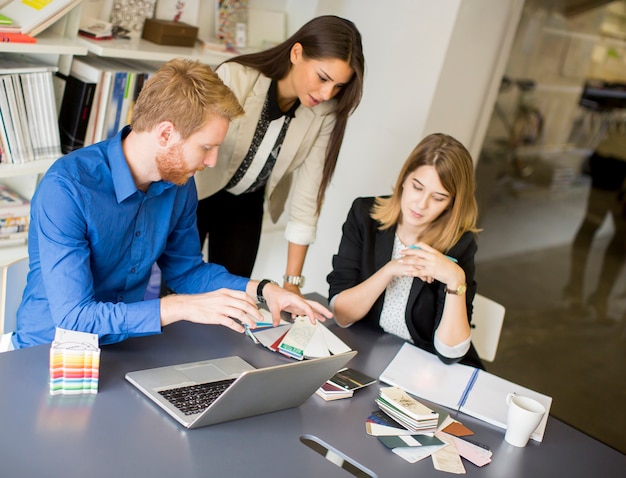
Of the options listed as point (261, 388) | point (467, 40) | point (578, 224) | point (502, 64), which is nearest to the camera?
point (261, 388)

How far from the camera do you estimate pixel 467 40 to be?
10.1 ft

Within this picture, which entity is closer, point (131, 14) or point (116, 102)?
point (116, 102)

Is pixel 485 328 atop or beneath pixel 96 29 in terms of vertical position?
beneath

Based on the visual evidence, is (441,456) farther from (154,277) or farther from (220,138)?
(154,277)

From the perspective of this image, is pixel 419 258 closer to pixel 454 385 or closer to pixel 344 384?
pixel 454 385

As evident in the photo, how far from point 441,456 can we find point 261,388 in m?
0.46

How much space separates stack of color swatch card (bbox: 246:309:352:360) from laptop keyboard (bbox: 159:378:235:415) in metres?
0.29

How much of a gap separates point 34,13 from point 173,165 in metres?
1.14

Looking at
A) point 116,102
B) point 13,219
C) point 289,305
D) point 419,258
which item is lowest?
point 13,219

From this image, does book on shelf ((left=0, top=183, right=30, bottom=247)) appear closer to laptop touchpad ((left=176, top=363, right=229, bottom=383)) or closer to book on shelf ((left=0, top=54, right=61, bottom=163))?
book on shelf ((left=0, top=54, right=61, bottom=163))

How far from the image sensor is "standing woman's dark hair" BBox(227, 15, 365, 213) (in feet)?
7.08

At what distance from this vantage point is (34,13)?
2.53 metres

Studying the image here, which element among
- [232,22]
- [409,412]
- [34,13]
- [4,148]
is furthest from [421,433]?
[232,22]

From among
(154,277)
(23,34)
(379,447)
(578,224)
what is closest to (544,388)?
(578,224)
